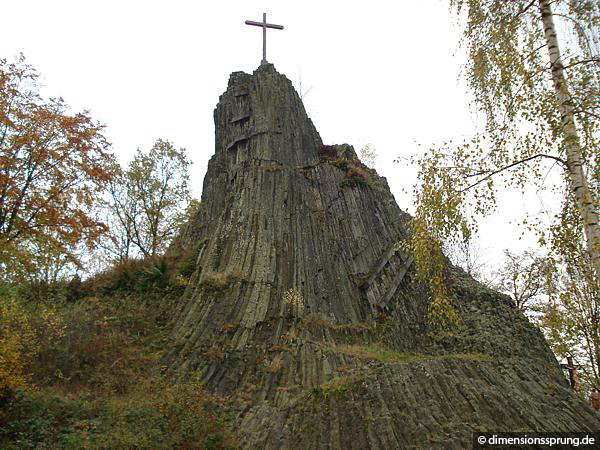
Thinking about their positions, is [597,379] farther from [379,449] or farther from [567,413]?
[379,449]

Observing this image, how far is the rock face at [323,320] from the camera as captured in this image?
33.6 ft

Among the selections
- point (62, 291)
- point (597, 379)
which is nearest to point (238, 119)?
point (62, 291)

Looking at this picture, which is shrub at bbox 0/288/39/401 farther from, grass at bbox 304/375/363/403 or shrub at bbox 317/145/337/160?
shrub at bbox 317/145/337/160

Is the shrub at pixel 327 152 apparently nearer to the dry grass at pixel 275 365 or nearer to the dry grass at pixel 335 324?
the dry grass at pixel 335 324

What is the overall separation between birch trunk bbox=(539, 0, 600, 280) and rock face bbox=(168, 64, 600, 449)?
16.3 feet

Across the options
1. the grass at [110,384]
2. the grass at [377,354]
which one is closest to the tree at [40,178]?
the grass at [110,384]

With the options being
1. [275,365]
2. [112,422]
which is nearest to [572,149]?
[275,365]

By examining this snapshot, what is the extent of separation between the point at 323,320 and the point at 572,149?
10.9 meters

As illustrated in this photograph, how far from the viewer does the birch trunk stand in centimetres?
680

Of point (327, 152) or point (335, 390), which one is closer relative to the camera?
point (335, 390)

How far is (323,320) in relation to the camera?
645 inches

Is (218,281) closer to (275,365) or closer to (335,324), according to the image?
(275,365)

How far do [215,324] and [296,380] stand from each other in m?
3.80

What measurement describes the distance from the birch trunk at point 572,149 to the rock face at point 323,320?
195 inches
